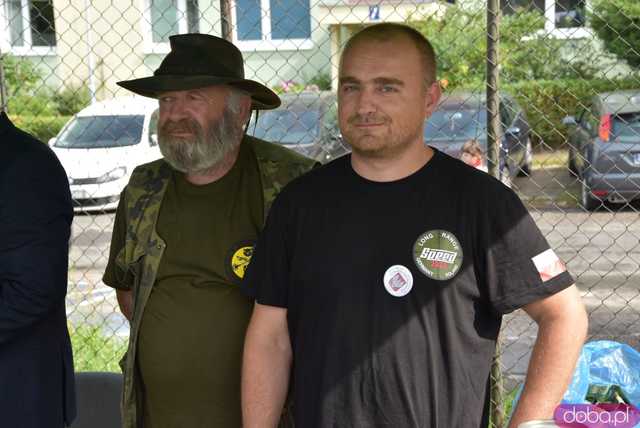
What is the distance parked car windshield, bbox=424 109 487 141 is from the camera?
33.0ft

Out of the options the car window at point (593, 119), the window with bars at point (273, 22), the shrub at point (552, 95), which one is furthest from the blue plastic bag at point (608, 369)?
the window with bars at point (273, 22)

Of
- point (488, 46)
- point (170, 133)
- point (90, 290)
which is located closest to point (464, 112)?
point (90, 290)

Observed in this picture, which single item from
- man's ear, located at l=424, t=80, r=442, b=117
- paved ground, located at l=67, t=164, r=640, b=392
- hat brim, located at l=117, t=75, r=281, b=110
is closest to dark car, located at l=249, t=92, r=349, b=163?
paved ground, located at l=67, t=164, r=640, b=392

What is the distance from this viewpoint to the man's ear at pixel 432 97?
2.47 metres

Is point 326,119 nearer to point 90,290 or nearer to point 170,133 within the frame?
point 90,290

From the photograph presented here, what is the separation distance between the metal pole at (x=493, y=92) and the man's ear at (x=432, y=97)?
127 cm

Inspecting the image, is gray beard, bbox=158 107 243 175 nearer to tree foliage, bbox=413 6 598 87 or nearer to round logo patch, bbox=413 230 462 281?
round logo patch, bbox=413 230 462 281

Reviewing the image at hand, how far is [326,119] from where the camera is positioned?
9984mm

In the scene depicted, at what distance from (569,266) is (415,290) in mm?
7908

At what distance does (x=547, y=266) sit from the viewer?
2262 millimetres

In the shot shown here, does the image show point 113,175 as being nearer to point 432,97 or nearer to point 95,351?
point 95,351

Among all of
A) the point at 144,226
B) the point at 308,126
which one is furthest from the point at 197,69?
the point at 308,126

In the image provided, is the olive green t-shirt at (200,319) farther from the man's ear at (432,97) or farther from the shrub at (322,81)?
the shrub at (322,81)

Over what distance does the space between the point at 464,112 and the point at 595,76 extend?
716 centimetres
